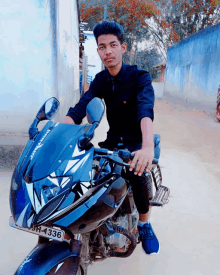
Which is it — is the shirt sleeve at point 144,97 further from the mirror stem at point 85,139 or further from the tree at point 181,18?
the tree at point 181,18

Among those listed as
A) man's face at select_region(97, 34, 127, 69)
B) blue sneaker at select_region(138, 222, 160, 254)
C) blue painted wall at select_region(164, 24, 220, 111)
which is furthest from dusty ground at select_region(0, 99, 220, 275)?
A: blue painted wall at select_region(164, 24, 220, 111)

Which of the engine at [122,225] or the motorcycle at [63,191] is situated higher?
the motorcycle at [63,191]

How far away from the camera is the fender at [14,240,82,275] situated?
1275mm

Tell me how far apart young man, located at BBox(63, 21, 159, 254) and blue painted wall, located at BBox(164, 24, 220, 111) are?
32.3 feet

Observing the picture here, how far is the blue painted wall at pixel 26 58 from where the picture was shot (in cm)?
396

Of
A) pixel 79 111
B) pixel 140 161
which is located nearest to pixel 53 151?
pixel 140 161

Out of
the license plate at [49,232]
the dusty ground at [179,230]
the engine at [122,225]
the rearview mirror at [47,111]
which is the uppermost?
the rearview mirror at [47,111]

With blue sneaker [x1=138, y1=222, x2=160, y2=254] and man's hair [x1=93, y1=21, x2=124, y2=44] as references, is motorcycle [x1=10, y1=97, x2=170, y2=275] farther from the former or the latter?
man's hair [x1=93, y1=21, x2=124, y2=44]

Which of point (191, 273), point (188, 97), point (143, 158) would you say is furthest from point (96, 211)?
point (188, 97)

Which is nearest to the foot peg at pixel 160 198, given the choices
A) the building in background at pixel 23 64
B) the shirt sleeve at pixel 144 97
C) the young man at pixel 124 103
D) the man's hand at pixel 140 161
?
the young man at pixel 124 103

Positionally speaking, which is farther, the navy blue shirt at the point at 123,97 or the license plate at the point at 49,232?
the navy blue shirt at the point at 123,97

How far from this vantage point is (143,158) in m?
1.42

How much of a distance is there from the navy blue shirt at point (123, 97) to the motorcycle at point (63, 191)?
0.63 metres

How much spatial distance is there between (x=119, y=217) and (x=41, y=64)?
3061 millimetres
